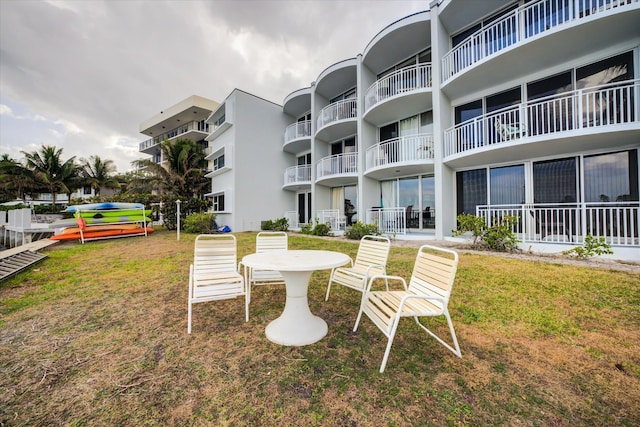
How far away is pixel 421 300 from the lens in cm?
267

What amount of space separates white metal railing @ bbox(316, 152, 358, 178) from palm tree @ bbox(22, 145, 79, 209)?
2881 centimetres

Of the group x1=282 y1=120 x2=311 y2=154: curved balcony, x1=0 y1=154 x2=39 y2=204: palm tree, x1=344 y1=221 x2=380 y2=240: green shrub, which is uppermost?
x1=282 y1=120 x2=311 y2=154: curved balcony

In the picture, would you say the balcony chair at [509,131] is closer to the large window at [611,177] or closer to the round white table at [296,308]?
the large window at [611,177]

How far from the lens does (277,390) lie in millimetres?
1998

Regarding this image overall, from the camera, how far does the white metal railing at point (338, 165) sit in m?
12.3

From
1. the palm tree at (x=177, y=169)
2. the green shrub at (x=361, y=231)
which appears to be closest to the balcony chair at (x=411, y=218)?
the green shrub at (x=361, y=231)

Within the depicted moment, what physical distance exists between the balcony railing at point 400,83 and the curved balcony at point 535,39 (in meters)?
0.99

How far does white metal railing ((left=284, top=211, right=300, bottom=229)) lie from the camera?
643 inches

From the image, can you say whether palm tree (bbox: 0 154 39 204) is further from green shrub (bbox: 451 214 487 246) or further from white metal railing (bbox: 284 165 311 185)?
green shrub (bbox: 451 214 487 246)

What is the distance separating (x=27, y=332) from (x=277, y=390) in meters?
3.60

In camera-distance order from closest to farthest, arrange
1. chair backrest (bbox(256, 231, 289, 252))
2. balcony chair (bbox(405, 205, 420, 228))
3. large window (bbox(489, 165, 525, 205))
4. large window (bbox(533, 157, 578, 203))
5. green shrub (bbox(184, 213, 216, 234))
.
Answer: chair backrest (bbox(256, 231, 289, 252)) < large window (bbox(533, 157, 578, 203)) < large window (bbox(489, 165, 525, 205)) < balcony chair (bbox(405, 205, 420, 228)) < green shrub (bbox(184, 213, 216, 234))

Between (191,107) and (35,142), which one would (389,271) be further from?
(35,142)

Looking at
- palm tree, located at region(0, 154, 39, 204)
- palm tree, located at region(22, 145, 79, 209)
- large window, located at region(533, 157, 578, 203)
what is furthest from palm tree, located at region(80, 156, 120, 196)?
large window, located at region(533, 157, 578, 203)

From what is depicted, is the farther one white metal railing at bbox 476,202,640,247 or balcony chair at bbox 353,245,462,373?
white metal railing at bbox 476,202,640,247
